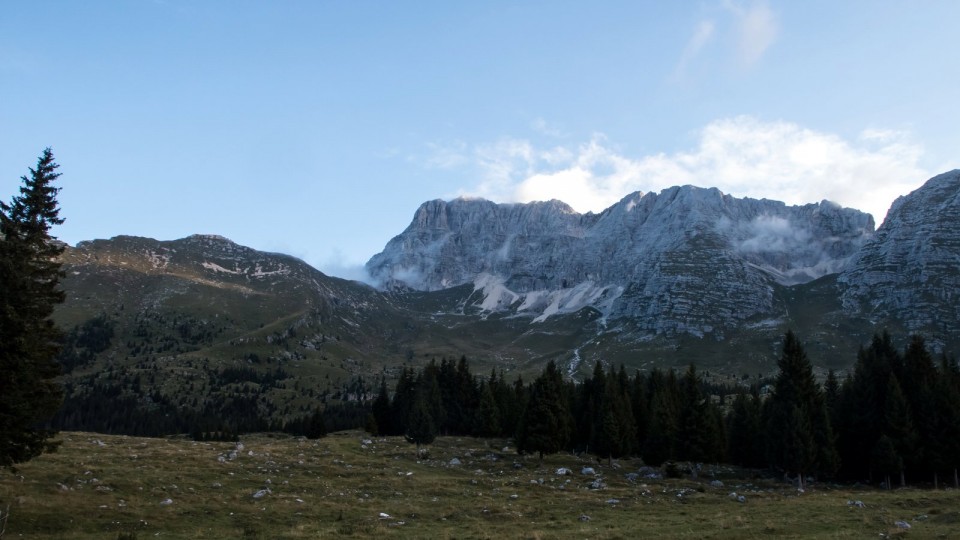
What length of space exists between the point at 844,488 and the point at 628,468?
22571 mm

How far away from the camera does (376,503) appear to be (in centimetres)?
3869

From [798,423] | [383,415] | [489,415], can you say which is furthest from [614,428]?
[383,415]

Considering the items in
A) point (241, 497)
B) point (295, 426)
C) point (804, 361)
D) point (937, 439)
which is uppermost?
point (804, 361)

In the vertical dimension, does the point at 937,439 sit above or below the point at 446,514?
above

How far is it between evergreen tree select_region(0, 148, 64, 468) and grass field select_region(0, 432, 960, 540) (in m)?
3.94

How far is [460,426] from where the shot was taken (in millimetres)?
115938

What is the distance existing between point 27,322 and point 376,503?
22793 mm

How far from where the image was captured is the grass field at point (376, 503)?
28.6 meters

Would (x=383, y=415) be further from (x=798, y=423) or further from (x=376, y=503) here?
(x=376, y=503)

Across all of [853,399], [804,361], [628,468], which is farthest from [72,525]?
[853,399]

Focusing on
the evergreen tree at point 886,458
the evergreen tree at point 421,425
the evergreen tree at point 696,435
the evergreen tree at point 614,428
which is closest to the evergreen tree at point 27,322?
the evergreen tree at point 421,425

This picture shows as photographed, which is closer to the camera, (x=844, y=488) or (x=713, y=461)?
(x=844, y=488)

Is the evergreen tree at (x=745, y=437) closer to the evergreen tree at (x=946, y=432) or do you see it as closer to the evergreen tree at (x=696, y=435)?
the evergreen tree at (x=696, y=435)

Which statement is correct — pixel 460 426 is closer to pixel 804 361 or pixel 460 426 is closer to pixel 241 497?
pixel 804 361
